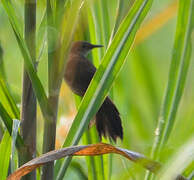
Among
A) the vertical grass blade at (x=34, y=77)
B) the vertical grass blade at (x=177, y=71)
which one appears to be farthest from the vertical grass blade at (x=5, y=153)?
the vertical grass blade at (x=177, y=71)

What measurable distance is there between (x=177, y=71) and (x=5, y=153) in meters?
0.51

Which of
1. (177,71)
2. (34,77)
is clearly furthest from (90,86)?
(177,71)

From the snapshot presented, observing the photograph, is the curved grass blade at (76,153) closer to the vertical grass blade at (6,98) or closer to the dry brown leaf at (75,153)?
the dry brown leaf at (75,153)

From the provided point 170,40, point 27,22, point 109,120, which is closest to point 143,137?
point 27,22

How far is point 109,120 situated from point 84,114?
19.6 inches

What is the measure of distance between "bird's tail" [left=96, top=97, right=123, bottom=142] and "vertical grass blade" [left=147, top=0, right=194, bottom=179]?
151 millimetres

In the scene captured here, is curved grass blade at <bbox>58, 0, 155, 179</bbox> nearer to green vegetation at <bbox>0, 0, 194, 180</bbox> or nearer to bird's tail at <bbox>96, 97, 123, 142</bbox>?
green vegetation at <bbox>0, 0, 194, 180</bbox>

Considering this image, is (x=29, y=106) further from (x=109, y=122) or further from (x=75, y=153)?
(x=109, y=122)

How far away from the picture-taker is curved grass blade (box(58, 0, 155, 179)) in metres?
1.01

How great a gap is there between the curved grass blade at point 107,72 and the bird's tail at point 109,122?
37 cm

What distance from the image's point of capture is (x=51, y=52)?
A: 95cm

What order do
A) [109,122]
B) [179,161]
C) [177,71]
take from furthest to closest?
[109,122] → [177,71] → [179,161]

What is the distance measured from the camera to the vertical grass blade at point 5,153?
991 millimetres

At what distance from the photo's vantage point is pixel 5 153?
1.00m
